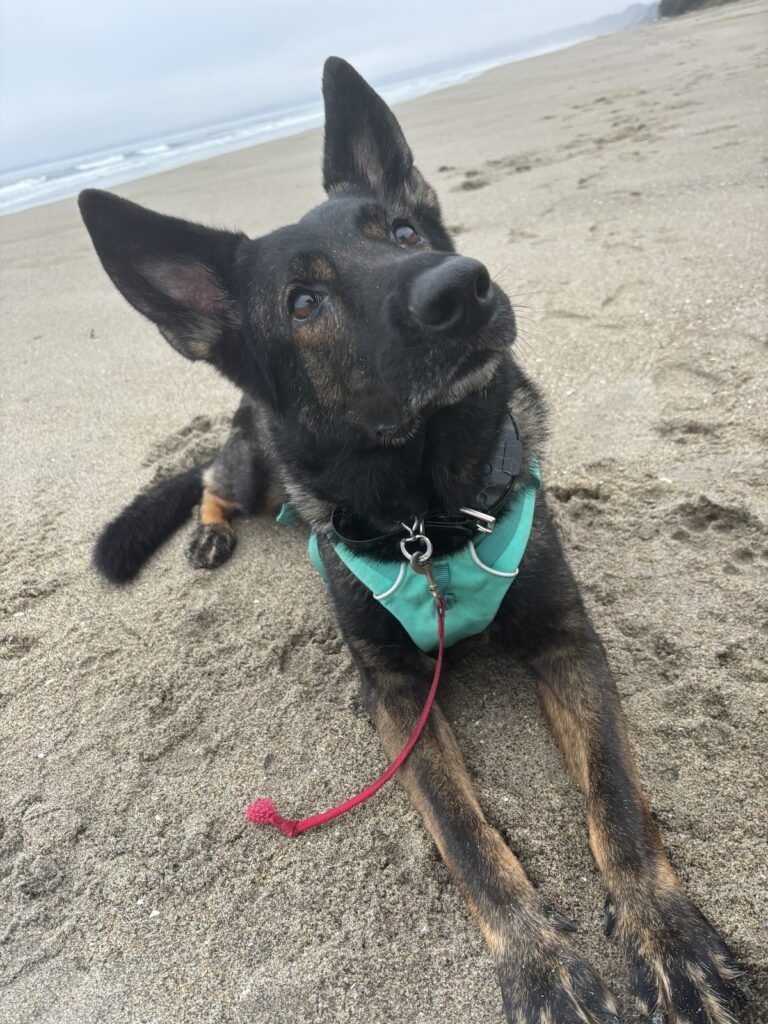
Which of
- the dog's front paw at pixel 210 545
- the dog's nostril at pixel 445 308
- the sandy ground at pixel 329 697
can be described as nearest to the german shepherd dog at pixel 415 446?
the dog's nostril at pixel 445 308

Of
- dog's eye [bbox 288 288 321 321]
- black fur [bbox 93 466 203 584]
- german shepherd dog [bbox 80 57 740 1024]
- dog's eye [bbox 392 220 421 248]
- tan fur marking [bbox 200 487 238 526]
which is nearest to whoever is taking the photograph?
german shepherd dog [bbox 80 57 740 1024]

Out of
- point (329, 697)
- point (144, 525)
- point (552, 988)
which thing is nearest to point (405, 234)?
point (329, 697)

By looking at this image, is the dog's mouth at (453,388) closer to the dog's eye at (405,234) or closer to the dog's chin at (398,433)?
the dog's chin at (398,433)

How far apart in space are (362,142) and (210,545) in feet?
6.82

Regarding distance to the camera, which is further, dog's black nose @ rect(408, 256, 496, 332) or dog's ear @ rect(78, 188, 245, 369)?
dog's ear @ rect(78, 188, 245, 369)

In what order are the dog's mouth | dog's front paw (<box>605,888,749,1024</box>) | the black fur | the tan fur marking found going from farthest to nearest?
1. the tan fur marking
2. the black fur
3. the dog's mouth
4. dog's front paw (<box>605,888,749,1024</box>)

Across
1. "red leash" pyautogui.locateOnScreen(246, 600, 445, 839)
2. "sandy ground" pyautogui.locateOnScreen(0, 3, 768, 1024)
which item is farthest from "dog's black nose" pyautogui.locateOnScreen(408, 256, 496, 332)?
"sandy ground" pyautogui.locateOnScreen(0, 3, 768, 1024)

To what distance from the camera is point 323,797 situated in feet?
7.59

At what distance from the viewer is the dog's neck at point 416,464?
2.25 meters

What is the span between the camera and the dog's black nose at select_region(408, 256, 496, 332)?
1810 millimetres

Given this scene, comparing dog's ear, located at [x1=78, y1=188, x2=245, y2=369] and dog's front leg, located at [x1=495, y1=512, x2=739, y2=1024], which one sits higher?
dog's ear, located at [x1=78, y1=188, x2=245, y2=369]

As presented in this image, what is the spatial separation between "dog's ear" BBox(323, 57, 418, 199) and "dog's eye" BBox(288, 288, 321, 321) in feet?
2.35

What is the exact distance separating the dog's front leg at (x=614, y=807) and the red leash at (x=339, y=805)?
0.40 metres

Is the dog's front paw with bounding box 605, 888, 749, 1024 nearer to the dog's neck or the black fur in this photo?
the dog's neck
